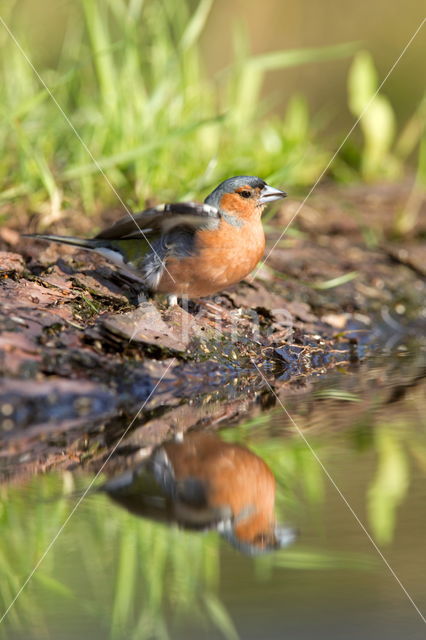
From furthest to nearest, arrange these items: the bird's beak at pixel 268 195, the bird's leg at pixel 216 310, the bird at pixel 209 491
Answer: the bird's beak at pixel 268 195 < the bird's leg at pixel 216 310 < the bird at pixel 209 491

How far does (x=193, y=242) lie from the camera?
193 inches

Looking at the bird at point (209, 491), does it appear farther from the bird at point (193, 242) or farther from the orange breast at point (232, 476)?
the bird at point (193, 242)

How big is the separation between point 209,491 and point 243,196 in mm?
2503

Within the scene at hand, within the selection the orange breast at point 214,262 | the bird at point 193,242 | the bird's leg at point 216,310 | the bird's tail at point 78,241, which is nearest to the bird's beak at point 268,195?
the bird at point 193,242

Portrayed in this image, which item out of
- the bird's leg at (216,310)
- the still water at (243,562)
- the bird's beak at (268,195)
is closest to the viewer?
the still water at (243,562)

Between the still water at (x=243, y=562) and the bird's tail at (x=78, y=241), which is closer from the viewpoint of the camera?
the still water at (x=243, y=562)

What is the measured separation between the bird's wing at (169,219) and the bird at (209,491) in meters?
1.69

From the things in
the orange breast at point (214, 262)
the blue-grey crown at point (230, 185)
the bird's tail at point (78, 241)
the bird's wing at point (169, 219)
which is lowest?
the orange breast at point (214, 262)

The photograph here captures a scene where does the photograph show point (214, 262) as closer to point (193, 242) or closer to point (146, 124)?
point (193, 242)

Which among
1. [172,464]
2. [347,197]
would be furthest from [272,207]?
[172,464]

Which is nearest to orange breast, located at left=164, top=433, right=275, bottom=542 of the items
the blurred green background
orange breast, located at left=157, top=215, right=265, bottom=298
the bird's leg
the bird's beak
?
orange breast, located at left=157, top=215, right=265, bottom=298

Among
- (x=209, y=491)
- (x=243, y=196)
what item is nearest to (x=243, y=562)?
(x=209, y=491)

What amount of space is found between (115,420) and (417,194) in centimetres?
471

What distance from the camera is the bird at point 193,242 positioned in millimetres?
4867
